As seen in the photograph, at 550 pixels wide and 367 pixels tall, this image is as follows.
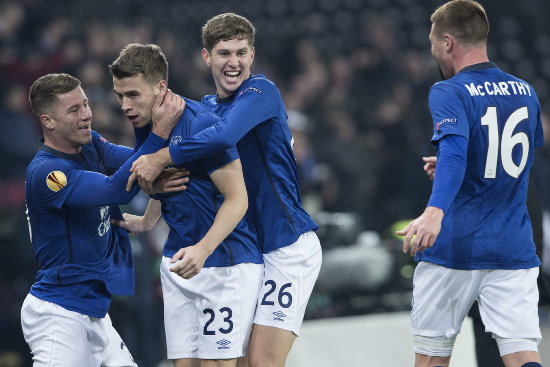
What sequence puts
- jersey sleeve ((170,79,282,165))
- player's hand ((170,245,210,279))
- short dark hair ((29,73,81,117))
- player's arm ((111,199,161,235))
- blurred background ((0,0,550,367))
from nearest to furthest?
player's hand ((170,245,210,279)) → jersey sleeve ((170,79,282,165)) → short dark hair ((29,73,81,117)) → player's arm ((111,199,161,235)) → blurred background ((0,0,550,367))

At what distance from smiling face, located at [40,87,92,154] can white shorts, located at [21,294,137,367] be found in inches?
28.1

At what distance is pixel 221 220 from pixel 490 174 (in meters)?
1.16

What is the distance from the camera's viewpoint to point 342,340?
5.12 metres

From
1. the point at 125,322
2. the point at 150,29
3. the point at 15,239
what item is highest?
the point at 150,29

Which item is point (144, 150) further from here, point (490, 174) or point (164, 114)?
point (490, 174)

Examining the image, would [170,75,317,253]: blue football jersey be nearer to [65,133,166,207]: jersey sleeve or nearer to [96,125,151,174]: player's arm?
[65,133,166,207]: jersey sleeve

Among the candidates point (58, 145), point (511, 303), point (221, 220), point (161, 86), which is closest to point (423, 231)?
point (511, 303)

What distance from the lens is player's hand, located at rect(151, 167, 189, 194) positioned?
10.2 ft

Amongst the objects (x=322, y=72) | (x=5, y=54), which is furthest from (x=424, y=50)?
(x=5, y=54)

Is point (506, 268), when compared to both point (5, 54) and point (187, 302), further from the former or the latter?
point (5, 54)

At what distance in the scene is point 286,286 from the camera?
130 inches

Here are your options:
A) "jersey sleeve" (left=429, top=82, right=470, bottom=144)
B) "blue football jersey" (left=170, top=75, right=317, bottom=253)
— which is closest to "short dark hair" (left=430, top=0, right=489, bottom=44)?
"jersey sleeve" (left=429, top=82, right=470, bottom=144)

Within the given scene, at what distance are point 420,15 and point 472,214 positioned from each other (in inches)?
321

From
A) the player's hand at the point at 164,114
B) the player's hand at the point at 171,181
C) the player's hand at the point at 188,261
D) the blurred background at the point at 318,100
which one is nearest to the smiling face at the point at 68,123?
the player's hand at the point at 164,114
